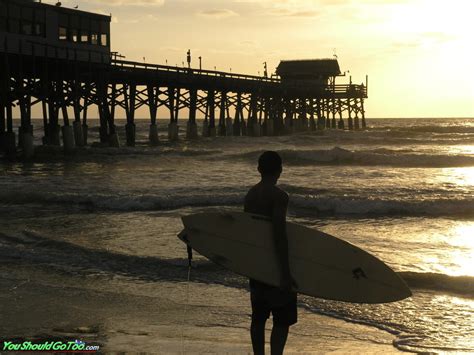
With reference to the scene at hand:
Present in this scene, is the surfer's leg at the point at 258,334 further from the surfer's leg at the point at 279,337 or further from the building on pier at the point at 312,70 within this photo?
the building on pier at the point at 312,70

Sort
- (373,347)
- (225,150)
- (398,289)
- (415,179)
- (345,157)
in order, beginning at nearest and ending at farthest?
1. (398,289)
2. (373,347)
3. (415,179)
4. (345,157)
5. (225,150)

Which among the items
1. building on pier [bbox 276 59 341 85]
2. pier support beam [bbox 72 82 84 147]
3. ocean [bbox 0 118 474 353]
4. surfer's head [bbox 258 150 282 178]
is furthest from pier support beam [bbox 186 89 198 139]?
surfer's head [bbox 258 150 282 178]

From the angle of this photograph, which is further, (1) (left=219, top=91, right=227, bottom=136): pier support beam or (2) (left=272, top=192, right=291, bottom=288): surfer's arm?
(1) (left=219, top=91, right=227, bottom=136): pier support beam

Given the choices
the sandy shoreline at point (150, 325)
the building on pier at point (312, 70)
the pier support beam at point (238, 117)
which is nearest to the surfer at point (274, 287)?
the sandy shoreline at point (150, 325)

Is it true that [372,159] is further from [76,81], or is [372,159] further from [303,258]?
[303,258]

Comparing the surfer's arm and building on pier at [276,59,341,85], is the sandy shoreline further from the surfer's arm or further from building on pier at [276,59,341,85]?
building on pier at [276,59,341,85]

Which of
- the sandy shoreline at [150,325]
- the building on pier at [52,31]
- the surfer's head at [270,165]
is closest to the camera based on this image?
the surfer's head at [270,165]

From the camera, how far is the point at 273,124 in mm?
64875

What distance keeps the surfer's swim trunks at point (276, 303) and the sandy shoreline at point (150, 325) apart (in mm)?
955

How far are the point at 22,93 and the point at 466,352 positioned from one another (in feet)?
94.2

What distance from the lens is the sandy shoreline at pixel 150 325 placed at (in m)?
7.09

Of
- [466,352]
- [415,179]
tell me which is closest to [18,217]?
[466,352]

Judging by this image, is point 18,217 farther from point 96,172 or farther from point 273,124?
Answer: point 273,124

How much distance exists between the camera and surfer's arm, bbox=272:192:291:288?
5984mm
